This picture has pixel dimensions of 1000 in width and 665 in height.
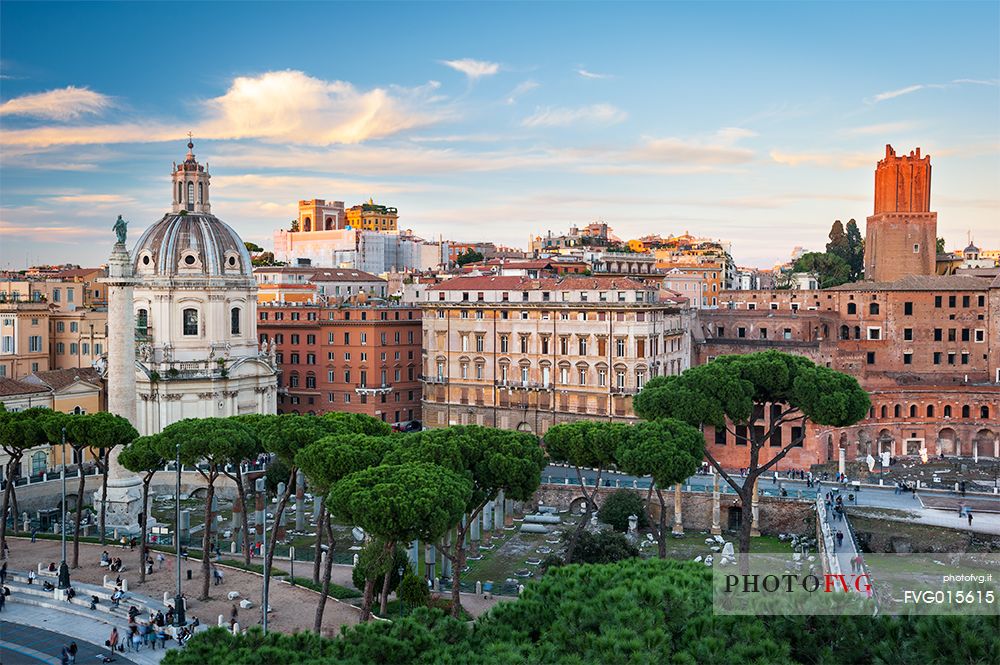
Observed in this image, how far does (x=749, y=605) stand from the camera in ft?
61.3

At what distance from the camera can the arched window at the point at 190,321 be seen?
62.2 metres

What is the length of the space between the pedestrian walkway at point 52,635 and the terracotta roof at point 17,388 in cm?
2098

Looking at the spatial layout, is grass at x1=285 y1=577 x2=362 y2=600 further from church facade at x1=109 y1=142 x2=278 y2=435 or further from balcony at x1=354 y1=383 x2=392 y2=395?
balcony at x1=354 y1=383 x2=392 y2=395

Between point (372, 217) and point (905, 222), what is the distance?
84.3m

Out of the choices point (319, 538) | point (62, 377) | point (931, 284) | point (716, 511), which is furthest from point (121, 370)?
point (931, 284)

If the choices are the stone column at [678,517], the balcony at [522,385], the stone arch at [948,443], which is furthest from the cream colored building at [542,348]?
the stone arch at [948,443]

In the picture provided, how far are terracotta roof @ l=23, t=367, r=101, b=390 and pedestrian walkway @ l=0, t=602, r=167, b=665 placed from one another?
23.7 m

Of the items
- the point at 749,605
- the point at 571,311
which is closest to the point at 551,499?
the point at 571,311

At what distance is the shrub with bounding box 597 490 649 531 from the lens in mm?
49906

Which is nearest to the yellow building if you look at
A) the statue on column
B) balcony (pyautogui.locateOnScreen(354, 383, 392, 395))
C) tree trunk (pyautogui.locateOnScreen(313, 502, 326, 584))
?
balcony (pyautogui.locateOnScreen(354, 383, 392, 395))

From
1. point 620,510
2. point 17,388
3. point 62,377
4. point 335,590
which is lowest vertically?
point 335,590

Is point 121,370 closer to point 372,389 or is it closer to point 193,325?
point 193,325

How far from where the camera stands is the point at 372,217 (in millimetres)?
147625

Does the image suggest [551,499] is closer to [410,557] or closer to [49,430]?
[410,557]
